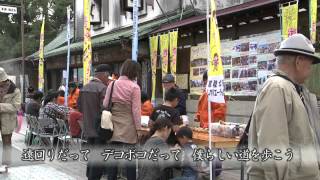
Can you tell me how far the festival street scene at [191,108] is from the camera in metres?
2.90

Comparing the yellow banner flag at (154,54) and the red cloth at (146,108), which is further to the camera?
the yellow banner flag at (154,54)

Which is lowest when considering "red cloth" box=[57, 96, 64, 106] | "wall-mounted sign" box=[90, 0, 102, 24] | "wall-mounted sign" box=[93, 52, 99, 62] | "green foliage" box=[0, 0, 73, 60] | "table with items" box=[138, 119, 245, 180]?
"table with items" box=[138, 119, 245, 180]

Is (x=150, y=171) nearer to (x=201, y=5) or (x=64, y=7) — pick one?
(x=201, y=5)

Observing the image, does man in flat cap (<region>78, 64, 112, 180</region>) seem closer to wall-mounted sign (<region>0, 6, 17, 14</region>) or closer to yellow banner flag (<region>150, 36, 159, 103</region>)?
yellow banner flag (<region>150, 36, 159, 103</region>)

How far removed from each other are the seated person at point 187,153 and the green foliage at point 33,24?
3164 cm

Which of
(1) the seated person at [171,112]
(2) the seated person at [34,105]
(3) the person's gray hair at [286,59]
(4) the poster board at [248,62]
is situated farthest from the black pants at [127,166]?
(2) the seated person at [34,105]

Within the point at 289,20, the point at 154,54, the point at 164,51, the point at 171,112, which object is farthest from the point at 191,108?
the point at 171,112

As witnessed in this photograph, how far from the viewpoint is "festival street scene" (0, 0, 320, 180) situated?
9.52ft

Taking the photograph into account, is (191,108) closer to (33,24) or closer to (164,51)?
(164,51)

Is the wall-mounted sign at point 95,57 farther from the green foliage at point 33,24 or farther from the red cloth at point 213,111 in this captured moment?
the green foliage at point 33,24

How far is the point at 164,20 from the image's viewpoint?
50.3 feet

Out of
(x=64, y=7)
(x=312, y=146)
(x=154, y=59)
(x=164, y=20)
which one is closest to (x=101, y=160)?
(x=312, y=146)

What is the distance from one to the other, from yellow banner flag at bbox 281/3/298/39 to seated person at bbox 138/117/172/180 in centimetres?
350

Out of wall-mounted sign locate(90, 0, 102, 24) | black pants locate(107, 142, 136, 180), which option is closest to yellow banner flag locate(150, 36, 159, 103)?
black pants locate(107, 142, 136, 180)
